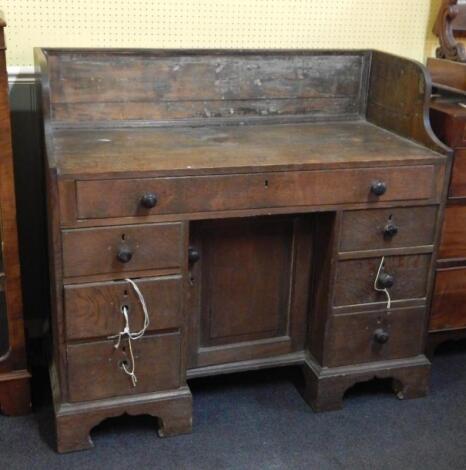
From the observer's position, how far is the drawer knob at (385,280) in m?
2.22

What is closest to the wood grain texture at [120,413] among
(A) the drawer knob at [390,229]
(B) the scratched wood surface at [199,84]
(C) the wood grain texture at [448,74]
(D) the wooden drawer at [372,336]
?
(D) the wooden drawer at [372,336]

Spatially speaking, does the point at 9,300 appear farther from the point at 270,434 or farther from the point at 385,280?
the point at 385,280

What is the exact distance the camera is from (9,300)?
217 centimetres

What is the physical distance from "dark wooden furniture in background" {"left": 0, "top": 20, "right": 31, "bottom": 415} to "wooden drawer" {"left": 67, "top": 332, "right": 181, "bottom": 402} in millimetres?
286

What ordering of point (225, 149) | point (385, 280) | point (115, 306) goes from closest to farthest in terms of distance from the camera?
point (115, 306) < point (225, 149) < point (385, 280)

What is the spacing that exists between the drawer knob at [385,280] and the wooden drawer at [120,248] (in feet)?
2.18

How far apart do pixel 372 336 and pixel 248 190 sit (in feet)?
2.31

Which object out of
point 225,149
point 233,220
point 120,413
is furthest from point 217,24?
point 120,413

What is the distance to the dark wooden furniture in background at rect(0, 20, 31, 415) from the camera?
6.61ft

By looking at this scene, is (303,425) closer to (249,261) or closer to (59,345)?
(249,261)

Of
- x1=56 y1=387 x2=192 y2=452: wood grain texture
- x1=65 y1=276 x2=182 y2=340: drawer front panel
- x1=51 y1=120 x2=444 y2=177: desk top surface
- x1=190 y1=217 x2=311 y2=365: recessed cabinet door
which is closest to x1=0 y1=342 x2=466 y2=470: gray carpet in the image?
x1=56 y1=387 x2=192 y2=452: wood grain texture

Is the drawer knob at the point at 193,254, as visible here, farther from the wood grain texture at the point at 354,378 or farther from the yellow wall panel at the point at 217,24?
the yellow wall panel at the point at 217,24

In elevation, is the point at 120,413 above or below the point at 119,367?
below

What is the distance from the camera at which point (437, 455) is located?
2.15 metres
